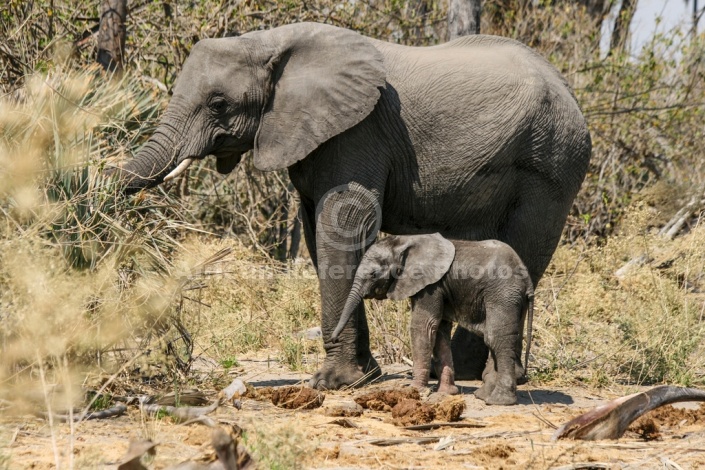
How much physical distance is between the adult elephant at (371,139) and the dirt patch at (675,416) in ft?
5.95

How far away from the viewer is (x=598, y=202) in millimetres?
13609

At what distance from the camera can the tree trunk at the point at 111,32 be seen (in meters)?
10.2

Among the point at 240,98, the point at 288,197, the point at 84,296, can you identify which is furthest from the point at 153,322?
the point at 288,197

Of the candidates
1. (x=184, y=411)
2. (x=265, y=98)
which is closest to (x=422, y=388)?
(x=184, y=411)

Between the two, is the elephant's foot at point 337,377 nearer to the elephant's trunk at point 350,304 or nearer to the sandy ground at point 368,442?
the elephant's trunk at point 350,304

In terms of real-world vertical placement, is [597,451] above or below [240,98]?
below

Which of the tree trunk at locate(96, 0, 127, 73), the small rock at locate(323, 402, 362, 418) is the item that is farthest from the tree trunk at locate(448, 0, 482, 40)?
the small rock at locate(323, 402, 362, 418)

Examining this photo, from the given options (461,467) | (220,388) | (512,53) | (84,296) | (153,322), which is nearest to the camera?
(461,467)

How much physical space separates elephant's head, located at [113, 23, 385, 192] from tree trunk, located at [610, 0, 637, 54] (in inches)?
282

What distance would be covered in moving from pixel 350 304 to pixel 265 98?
5.21 feet

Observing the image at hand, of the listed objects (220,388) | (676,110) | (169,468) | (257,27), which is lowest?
(220,388)

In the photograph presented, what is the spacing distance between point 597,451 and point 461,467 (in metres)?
0.72

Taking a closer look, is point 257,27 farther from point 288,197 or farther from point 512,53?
point 512,53

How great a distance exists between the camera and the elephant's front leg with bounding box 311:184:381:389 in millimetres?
7109
